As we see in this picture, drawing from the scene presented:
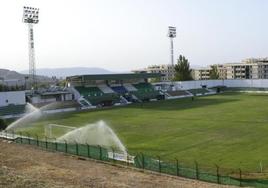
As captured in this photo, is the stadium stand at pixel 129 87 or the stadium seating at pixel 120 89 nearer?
the stadium seating at pixel 120 89

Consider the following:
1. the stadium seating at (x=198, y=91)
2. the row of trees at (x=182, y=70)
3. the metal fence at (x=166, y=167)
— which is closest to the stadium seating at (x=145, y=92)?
the stadium seating at (x=198, y=91)

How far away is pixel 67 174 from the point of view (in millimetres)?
26453

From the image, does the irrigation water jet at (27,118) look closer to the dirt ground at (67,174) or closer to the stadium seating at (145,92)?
the dirt ground at (67,174)

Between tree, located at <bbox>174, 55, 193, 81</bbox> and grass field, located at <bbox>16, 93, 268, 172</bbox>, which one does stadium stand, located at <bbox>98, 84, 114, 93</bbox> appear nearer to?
grass field, located at <bbox>16, 93, 268, 172</bbox>

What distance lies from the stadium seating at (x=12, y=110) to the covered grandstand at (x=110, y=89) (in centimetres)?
1430

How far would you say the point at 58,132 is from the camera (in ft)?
171

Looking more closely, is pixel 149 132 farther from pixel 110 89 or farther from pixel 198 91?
pixel 198 91

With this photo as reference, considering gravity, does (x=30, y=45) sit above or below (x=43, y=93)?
above

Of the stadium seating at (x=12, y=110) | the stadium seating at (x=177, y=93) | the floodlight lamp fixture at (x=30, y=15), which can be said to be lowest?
the stadium seating at (x=12, y=110)

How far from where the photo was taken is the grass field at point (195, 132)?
37363 millimetres

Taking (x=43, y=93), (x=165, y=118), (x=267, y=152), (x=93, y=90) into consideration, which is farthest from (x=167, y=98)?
(x=267, y=152)

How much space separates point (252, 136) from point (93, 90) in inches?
2223

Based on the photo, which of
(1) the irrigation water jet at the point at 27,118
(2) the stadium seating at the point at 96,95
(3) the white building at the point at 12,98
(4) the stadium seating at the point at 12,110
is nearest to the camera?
(1) the irrigation water jet at the point at 27,118

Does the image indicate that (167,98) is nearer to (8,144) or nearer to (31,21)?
(31,21)
